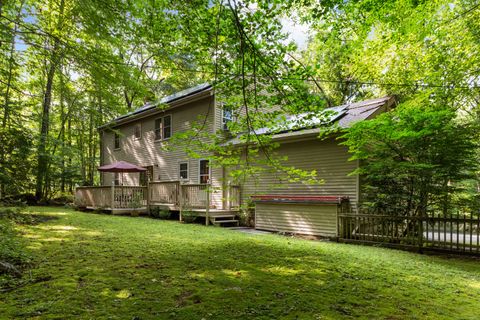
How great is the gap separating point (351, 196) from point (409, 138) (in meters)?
2.88

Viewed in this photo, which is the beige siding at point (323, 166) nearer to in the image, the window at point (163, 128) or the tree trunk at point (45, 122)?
the tree trunk at point (45, 122)

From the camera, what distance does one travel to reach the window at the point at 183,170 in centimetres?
1484

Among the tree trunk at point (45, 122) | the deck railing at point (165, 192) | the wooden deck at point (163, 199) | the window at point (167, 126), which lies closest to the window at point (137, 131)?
the window at point (167, 126)

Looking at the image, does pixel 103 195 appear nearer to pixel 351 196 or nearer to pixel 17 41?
pixel 17 41

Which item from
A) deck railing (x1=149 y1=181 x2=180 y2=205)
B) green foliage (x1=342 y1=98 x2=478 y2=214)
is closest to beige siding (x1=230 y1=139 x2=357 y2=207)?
green foliage (x1=342 y1=98 x2=478 y2=214)

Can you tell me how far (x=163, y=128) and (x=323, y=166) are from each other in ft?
31.8

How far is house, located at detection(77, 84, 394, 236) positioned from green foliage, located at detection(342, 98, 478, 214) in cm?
116

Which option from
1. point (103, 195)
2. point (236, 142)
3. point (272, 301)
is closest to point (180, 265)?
point (272, 301)

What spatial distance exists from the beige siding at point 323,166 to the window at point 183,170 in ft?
16.7

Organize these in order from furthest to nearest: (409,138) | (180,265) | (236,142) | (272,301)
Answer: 1. (236,142)
2. (409,138)
3. (180,265)
4. (272,301)

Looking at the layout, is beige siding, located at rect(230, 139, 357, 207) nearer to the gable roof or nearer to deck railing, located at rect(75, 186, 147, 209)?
the gable roof

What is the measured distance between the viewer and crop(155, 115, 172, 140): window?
1588cm

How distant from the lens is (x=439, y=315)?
296 cm

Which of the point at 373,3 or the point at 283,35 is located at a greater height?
the point at 373,3
